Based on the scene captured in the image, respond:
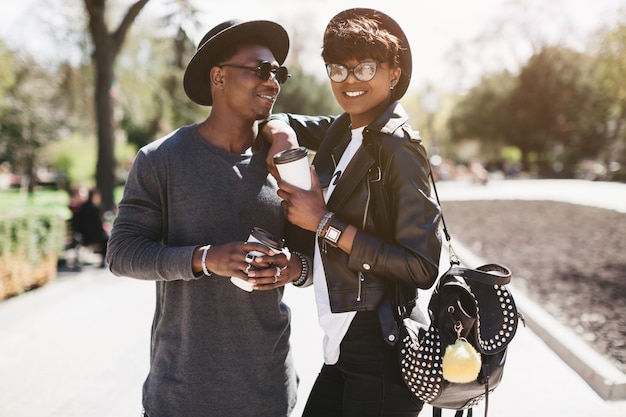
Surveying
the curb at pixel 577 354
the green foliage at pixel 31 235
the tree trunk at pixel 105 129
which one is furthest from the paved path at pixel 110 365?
the tree trunk at pixel 105 129

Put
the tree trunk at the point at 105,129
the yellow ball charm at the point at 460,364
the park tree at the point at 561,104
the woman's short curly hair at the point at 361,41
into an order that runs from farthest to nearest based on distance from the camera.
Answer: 1. the park tree at the point at 561,104
2. the tree trunk at the point at 105,129
3. the woman's short curly hair at the point at 361,41
4. the yellow ball charm at the point at 460,364

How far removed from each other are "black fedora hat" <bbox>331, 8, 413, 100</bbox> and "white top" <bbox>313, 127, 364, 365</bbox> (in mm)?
242

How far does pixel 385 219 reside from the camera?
1812 millimetres

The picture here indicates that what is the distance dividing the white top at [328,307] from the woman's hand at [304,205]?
0.13m

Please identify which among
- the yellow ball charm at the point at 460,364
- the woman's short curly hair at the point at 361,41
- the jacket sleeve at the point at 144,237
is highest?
the woman's short curly hair at the point at 361,41

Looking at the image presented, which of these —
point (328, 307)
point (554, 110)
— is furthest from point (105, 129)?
point (554, 110)

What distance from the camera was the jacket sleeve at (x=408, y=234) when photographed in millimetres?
1709

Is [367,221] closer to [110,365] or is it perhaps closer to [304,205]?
[304,205]

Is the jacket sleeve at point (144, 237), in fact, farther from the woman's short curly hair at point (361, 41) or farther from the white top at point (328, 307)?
the woman's short curly hair at point (361, 41)

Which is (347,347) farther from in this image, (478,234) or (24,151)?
A: (24,151)

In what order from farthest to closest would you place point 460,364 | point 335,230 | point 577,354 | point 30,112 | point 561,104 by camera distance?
point 561,104
point 30,112
point 577,354
point 335,230
point 460,364

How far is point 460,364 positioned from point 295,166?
0.82 m

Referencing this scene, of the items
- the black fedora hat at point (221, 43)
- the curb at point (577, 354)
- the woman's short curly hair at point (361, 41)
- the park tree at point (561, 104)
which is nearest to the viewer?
the woman's short curly hair at point (361, 41)

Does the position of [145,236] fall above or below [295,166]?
below
